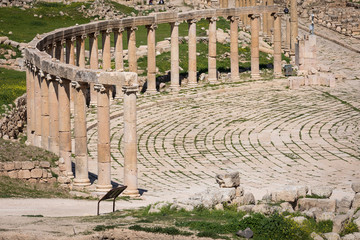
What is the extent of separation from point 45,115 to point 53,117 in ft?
5.33

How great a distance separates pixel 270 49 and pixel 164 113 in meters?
21.2

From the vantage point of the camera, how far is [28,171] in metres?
37.9

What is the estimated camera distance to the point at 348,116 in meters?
52.2

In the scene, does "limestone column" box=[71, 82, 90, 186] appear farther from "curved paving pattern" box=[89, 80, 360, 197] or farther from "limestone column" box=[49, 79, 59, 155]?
"limestone column" box=[49, 79, 59, 155]

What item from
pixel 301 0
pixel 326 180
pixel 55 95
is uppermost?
pixel 301 0

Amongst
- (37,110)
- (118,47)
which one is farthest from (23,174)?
(118,47)

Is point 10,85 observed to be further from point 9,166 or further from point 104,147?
point 104,147

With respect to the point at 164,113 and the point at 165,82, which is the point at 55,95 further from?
the point at 165,82

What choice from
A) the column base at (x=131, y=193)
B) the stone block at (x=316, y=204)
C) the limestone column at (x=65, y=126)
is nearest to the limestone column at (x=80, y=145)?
the limestone column at (x=65, y=126)

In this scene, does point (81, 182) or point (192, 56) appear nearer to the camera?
point (81, 182)

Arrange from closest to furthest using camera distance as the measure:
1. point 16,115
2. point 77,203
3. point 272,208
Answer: point 272,208 < point 77,203 < point 16,115

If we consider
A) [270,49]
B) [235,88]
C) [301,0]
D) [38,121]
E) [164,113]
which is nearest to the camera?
[38,121]

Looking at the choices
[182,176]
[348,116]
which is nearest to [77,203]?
[182,176]

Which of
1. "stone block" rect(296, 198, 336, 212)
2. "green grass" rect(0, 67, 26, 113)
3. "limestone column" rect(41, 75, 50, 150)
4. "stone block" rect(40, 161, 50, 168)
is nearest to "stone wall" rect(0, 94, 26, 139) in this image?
"green grass" rect(0, 67, 26, 113)
